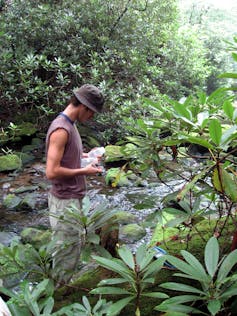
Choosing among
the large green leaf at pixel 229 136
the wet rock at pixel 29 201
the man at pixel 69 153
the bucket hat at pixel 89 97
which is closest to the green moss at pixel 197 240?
the large green leaf at pixel 229 136

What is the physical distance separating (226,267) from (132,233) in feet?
11.1

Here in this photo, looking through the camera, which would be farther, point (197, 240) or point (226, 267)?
point (197, 240)

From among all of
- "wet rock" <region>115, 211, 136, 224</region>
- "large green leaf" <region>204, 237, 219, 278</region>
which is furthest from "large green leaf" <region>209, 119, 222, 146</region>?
"wet rock" <region>115, 211, 136, 224</region>

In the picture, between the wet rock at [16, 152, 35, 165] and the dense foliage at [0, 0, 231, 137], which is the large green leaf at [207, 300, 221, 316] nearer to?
the dense foliage at [0, 0, 231, 137]

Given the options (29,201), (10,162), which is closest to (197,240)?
(29,201)

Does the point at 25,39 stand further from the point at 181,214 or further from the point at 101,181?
the point at 181,214

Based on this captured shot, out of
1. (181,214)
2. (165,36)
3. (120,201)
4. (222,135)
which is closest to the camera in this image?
(222,135)

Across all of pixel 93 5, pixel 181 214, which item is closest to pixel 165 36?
pixel 93 5

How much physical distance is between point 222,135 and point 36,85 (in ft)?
18.6

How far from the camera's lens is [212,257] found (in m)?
1.11

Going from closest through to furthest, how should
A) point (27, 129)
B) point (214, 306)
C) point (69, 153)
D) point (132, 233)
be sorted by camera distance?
point (214, 306), point (69, 153), point (132, 233), point (27, 129)

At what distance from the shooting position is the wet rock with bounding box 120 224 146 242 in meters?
4.35

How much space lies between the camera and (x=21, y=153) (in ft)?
22.1

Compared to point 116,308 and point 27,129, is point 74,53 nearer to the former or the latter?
point 27,129
